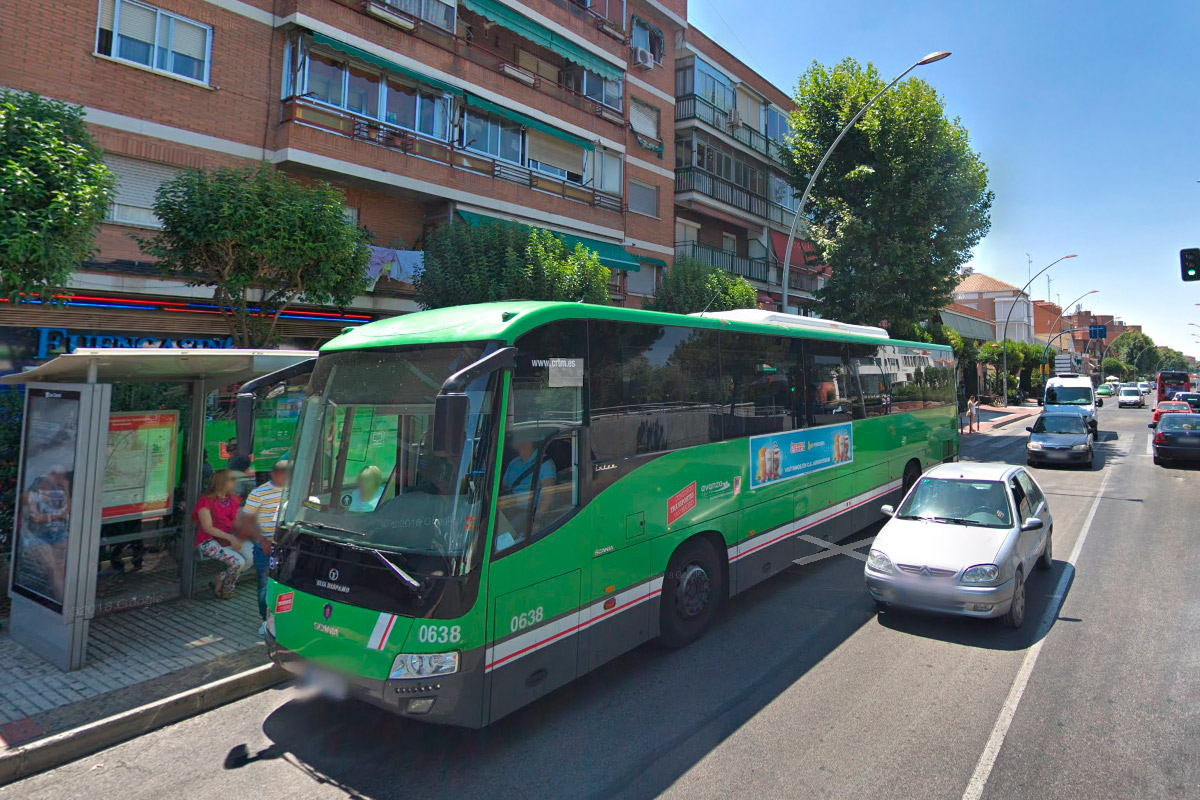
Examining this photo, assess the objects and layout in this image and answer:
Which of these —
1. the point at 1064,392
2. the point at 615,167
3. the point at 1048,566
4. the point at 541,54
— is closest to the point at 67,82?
the point at 541,54

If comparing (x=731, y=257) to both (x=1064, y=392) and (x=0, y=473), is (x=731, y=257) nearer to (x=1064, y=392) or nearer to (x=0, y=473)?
(x=1064, y=392)

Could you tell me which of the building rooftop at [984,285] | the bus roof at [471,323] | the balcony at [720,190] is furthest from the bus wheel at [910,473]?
the building rooftop at [984,285]

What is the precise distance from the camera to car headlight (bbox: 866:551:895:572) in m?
6.78

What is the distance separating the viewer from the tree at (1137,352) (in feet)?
366

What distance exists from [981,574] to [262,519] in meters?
6.87

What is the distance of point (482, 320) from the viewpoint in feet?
15.9

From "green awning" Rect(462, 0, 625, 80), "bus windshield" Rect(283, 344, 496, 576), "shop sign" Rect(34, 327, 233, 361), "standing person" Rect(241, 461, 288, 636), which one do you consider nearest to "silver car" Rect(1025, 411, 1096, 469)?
"green awning" Rect(462, 0, 625, 80)

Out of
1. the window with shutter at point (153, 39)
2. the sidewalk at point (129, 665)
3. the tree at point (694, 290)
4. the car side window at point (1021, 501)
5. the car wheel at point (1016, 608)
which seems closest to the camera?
the sidewalk at point (129, 665)

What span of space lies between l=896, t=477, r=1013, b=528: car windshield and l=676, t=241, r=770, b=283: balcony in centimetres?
1671

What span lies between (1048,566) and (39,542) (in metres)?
11.4

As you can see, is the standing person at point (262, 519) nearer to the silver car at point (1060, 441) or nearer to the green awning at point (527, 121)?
the green awning at point (527, 121)

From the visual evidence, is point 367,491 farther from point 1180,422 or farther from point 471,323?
point 1180,422

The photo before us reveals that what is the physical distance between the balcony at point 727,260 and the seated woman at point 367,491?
20166mm

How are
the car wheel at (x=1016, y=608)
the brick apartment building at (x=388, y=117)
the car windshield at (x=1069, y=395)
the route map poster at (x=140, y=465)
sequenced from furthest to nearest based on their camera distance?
the car windshield at (x=1069, y=395) < the brick apartment building at (x=388, y=117) < the route map poster at (x=140, y=465) < the car wheel at (x=1016, y=608)
